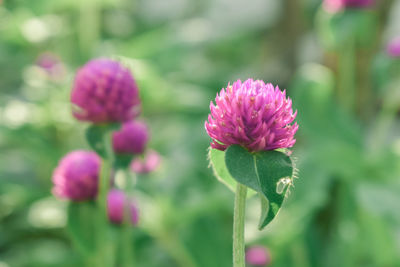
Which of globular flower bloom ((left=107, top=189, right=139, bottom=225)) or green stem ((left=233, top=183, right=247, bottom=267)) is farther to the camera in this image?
globular flower bloom ((left=107, top=189, right=139, bottom=225))

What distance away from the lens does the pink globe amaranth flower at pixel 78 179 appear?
1.19 m

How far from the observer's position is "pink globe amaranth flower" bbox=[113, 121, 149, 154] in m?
1.20

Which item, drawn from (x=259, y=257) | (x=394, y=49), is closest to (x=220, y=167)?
(x=259, y=257)

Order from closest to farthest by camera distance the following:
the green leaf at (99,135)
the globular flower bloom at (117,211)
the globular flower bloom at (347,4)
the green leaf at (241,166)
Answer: the green leaf at (241,166), the green leaf at (99,135), the globular flower bloom at (117,211), the globular flower bloom at (347,4)

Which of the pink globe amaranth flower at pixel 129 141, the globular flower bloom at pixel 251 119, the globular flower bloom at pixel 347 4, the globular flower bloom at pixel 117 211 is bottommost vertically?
the globular flower bloom at pixel 251 119

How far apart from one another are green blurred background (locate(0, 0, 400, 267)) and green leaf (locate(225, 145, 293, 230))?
587 mm

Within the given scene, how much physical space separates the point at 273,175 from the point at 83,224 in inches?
26.8

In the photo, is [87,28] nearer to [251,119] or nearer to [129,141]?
[129,141]

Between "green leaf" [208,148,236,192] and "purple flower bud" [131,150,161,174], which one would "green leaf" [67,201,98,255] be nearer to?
"purple flower bud" [131,150,161,174]

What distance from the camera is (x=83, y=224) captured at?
1.17 m

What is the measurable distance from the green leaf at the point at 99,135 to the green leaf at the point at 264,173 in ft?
1.46

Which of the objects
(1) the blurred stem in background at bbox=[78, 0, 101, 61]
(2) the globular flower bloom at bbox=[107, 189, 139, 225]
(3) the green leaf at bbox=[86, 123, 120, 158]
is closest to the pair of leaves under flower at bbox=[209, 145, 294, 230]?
(3) the green leaf at bbox=[86, 123, 120, 158]

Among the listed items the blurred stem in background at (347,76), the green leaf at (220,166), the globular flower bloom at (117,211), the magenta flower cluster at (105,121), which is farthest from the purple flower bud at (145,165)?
the blurred stem in background at (347,76)

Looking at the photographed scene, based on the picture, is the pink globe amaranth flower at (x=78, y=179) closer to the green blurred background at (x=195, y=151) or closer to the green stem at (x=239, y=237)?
the green blurred background at (x=195, y=151)
